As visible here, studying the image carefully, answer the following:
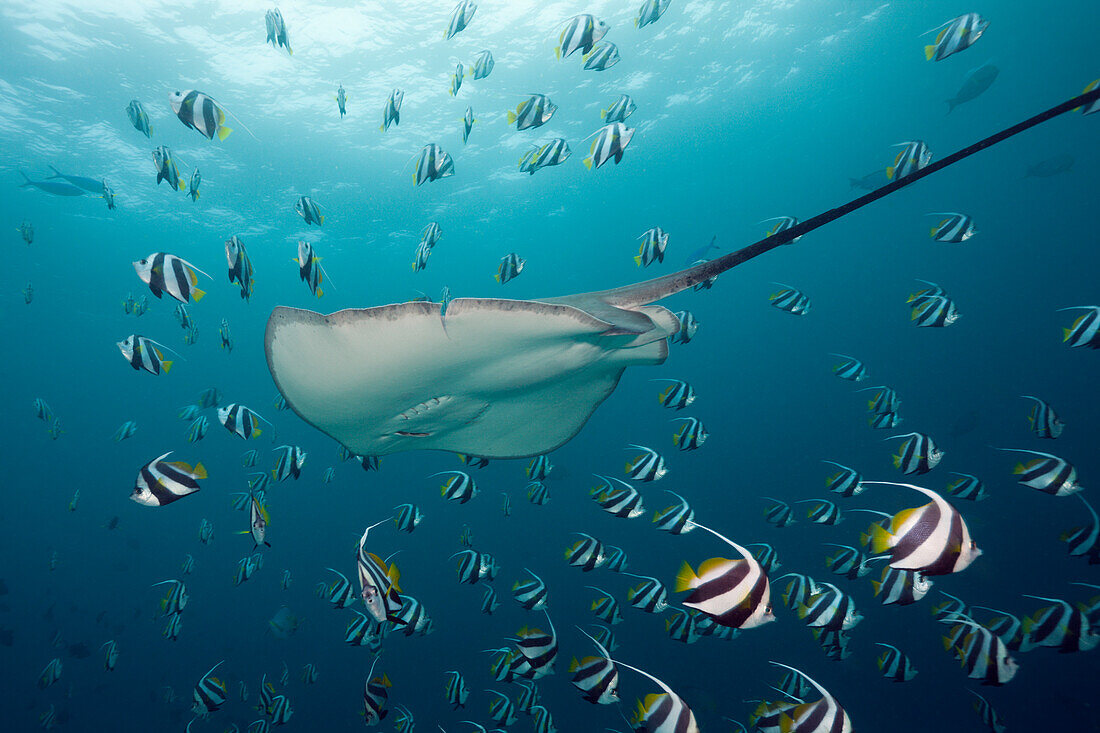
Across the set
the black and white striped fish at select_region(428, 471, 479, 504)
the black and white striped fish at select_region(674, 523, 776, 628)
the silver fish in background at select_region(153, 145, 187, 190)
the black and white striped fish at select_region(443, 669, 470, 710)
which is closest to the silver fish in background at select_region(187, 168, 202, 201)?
the silver fish in background at select_region(153, 145, 187, 190)

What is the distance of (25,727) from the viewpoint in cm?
1659

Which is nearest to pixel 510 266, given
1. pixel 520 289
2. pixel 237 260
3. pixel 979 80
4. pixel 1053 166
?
pixel 237 260

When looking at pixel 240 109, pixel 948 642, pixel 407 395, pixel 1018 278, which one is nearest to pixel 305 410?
pixel 407 395

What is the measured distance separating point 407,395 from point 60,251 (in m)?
35.8

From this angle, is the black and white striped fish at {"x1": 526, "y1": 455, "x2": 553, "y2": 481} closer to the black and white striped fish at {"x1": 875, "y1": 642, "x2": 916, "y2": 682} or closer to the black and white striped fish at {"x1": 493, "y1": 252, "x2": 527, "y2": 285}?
the black and white striped fish at {"x1": 493, "y1": 252, "x2": 527, "y2": 285}

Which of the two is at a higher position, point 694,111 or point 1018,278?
point 694,111

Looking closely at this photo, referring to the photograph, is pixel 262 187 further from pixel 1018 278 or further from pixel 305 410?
pixel 1018 278

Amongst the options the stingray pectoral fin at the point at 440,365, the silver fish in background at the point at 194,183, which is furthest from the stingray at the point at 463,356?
the silver fish in background at the point at 194,183

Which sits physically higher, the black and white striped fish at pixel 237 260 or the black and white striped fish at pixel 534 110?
the black and white striped fish at pixel 534 110

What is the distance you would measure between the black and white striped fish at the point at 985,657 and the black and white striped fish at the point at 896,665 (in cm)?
88

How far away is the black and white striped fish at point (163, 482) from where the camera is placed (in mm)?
3273

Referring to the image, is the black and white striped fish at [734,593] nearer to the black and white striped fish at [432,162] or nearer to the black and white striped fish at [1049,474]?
the black and white striped fish at [1049,474]

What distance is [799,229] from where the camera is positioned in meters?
1.75

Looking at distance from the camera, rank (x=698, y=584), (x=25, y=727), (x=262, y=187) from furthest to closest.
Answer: (x=262, y=187) < (x=25, y=727) < (x=698, y=584)
